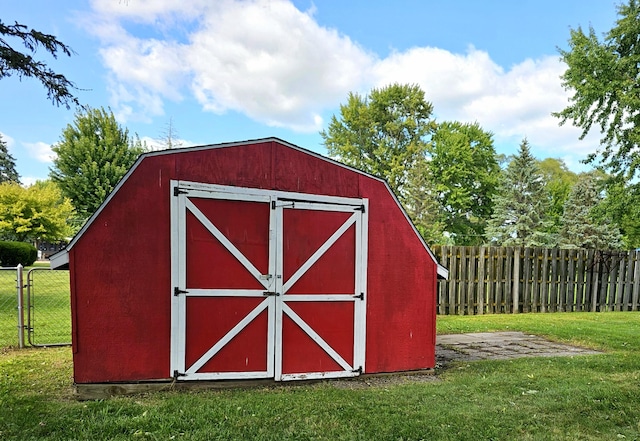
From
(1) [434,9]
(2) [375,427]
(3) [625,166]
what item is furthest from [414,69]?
(2) [375,427]

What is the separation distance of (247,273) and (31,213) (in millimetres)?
22679

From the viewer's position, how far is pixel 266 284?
181 inches

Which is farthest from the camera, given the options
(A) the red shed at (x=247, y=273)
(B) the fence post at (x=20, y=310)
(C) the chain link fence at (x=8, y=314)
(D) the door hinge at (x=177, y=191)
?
(C) the chain link fence at (x=8, y=314)

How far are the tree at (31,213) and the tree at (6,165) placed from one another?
28.7 m

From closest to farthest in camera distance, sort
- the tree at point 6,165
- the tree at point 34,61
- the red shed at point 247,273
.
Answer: the tree at point 34,61 < the red shed at point 247,273 < the tree at point 6,165

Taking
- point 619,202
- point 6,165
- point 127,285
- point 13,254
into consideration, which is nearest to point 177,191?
point 127,285

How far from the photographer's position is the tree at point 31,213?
21.0 meters

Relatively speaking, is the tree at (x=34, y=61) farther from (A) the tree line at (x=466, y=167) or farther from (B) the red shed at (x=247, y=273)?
(A) the tree line at (x=466, y=167)

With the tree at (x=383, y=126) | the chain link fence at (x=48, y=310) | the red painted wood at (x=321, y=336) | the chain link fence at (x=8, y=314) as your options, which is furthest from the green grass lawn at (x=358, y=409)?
the tree at (x=383, y=126)

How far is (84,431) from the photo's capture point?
3215mm

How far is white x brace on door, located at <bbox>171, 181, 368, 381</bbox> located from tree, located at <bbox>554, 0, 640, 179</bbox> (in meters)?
12.7

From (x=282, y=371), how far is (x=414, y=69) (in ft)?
100

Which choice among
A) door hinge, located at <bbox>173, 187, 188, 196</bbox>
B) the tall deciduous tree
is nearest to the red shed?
door hinge, located at <bbox>173, 187, 188, 196</bbox>

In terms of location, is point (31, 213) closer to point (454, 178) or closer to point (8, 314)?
point (8, 314)
